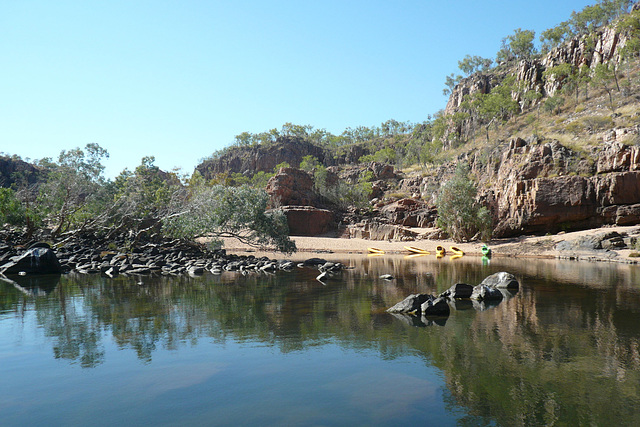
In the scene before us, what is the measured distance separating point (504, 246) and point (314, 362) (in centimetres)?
3855

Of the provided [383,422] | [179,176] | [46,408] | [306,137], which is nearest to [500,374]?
[383,422]

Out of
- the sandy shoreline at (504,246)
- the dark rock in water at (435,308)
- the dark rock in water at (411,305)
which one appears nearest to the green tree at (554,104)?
the sandy shoreline at (504,246)

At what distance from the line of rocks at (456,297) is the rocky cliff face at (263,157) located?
4179 inches

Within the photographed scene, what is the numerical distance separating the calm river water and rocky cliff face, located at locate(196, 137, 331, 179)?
359 ft

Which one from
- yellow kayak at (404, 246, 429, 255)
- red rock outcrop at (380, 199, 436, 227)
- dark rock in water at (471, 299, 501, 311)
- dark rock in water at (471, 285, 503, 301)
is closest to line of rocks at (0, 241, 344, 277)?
dark rock in water at (471, 285, 503, 301)

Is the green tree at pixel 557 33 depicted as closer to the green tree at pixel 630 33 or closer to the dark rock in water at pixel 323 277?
the green tree at pixel 630 33

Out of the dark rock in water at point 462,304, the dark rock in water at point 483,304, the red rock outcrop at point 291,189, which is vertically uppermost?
the red rock outcrop at point 291,189

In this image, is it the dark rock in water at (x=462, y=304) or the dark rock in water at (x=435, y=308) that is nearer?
the dark rock in water at (x=435, y=308)

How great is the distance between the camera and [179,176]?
205 ft

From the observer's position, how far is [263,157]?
413 feet

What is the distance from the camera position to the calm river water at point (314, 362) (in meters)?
6.60

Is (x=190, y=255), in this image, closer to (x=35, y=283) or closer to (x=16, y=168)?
(x=35, y=283)

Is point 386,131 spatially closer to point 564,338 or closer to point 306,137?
point 306,137

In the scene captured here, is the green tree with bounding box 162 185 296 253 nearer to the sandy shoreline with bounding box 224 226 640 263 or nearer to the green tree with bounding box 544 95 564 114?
the sandy shoreline with bounding box 224 226 640 263
